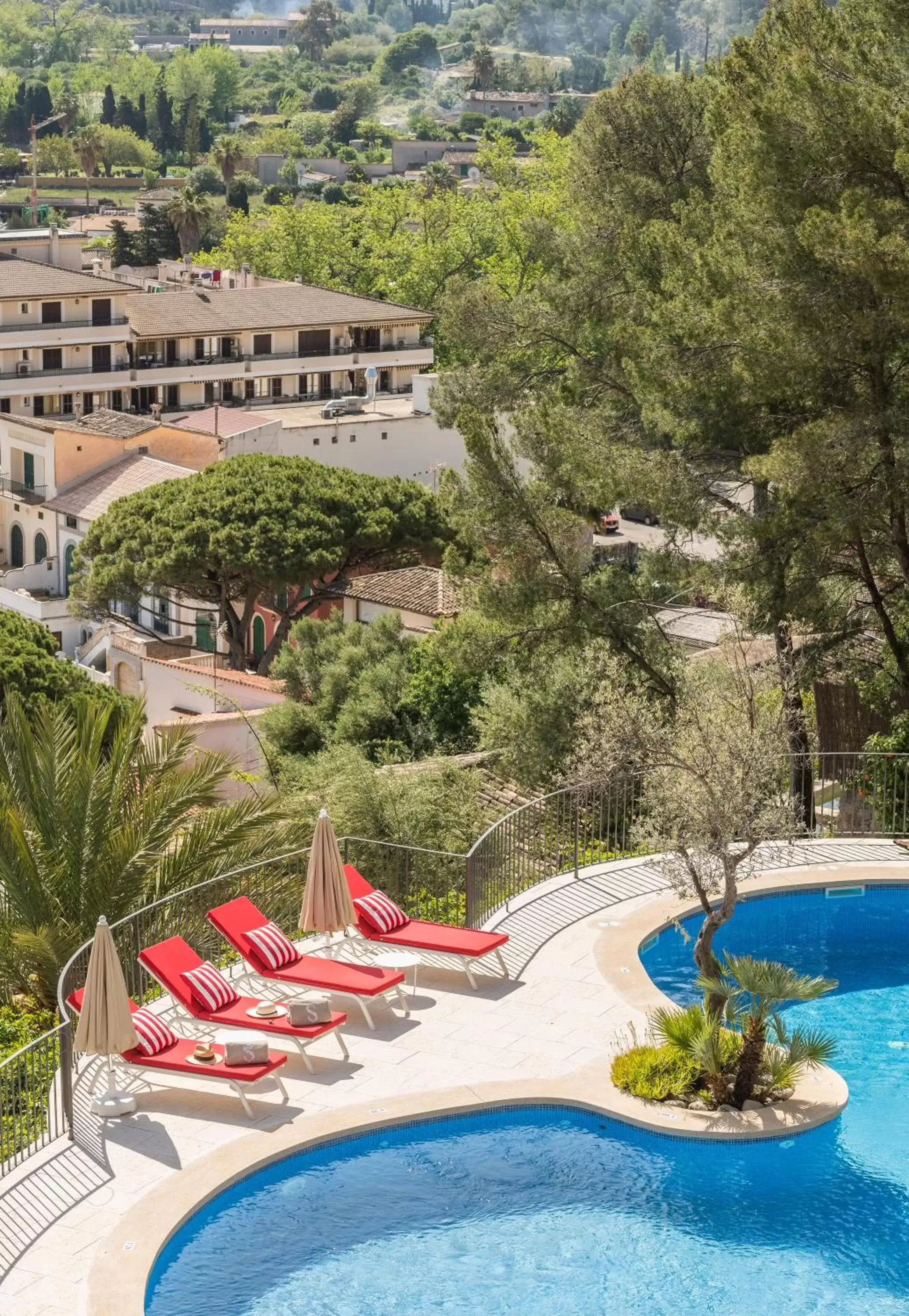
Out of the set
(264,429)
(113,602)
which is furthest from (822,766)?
(264,429)

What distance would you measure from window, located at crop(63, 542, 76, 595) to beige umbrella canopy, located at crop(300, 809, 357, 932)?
40.7 m

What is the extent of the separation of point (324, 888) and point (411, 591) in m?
22.3

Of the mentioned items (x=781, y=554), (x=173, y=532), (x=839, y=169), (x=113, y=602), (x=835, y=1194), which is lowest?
(x=113, y=602)

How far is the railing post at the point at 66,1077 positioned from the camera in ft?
42.1

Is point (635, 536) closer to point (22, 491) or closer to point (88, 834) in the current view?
point (22, 491)

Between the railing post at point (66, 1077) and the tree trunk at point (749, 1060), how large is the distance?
16.1ft

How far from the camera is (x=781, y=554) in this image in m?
21.2

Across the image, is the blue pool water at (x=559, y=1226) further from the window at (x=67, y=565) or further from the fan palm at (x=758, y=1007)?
the window at (x=67, y=565)

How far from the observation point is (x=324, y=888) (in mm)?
15500

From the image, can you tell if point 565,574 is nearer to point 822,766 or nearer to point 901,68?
point 822,766

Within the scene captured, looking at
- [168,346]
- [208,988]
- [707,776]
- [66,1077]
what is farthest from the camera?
[168,346]

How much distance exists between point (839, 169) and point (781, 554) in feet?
14.3

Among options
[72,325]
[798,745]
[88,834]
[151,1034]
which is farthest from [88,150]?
[151,1034]

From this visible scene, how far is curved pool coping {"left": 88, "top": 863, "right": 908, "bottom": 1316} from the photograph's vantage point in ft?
36.9
